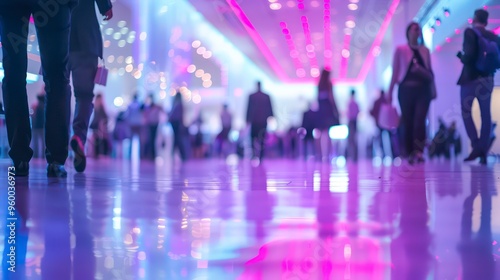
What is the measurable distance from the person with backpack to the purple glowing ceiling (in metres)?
5.17

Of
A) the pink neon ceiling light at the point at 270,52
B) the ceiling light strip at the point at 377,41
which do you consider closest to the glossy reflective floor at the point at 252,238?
the pink neon ceiling light at the point at 270,52

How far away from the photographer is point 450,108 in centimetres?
791

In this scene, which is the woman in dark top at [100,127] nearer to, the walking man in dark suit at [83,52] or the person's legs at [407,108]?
the person's legs at [407,108]

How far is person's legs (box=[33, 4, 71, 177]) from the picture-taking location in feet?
10.4

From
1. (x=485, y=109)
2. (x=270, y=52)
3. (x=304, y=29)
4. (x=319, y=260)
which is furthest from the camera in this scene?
(x=270, y=52)

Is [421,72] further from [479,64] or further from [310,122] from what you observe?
[310,122]

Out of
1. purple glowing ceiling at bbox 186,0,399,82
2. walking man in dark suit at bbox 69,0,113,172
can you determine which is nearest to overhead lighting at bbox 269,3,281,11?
purple glowing ceiling at bbox 186,0,399,82

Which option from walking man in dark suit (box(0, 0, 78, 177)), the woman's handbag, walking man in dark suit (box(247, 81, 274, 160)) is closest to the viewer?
walking man in dark suit (box(0, 0, 78, 177))

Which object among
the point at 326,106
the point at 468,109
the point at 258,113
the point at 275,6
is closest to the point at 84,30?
the point at 468,109

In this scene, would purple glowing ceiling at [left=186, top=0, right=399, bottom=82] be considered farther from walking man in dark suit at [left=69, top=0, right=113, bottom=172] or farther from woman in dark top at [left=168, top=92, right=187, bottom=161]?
walking man in dark suit at [left=69, top=0, right=113, bottom=172]

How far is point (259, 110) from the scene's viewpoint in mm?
9750

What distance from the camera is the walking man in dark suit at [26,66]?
302cm

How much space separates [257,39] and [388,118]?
1111cm

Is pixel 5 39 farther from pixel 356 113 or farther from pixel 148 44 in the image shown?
pixel 148 44
